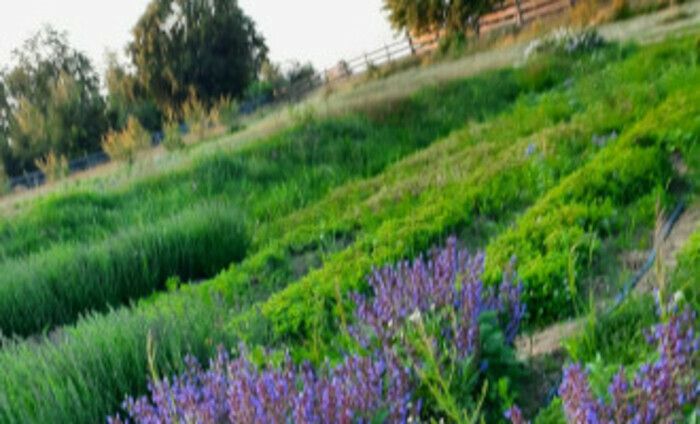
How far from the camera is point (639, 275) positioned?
3566mm

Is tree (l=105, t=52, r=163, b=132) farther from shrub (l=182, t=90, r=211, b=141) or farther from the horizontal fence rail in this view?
shrub (l=182, t=90, r=211, b=141)

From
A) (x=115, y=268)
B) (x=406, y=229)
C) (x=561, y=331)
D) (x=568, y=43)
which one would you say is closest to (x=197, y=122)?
(x=568, y=43)

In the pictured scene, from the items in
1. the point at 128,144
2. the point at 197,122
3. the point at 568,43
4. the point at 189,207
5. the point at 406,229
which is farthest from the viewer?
the point at 197,122

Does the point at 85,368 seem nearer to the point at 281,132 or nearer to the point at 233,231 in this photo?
the point at 233,231

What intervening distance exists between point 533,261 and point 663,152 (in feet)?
6.97

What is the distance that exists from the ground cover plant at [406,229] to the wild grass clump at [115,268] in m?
0.45

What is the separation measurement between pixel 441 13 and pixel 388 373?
24.8m

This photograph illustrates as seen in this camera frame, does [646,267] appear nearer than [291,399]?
No

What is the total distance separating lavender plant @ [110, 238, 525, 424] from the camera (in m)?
2.28

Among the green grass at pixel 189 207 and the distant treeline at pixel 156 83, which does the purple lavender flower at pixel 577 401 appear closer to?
the green grass at pixel 189 207

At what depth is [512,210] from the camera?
584 cm

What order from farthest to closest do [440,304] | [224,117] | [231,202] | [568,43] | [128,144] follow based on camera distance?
[224,117] < [128,144] < [568,43] < [231,202] < [440,304]

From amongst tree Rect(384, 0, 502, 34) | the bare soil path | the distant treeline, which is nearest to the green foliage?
the bare soil path

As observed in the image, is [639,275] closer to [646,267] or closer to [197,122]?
[646,267]
